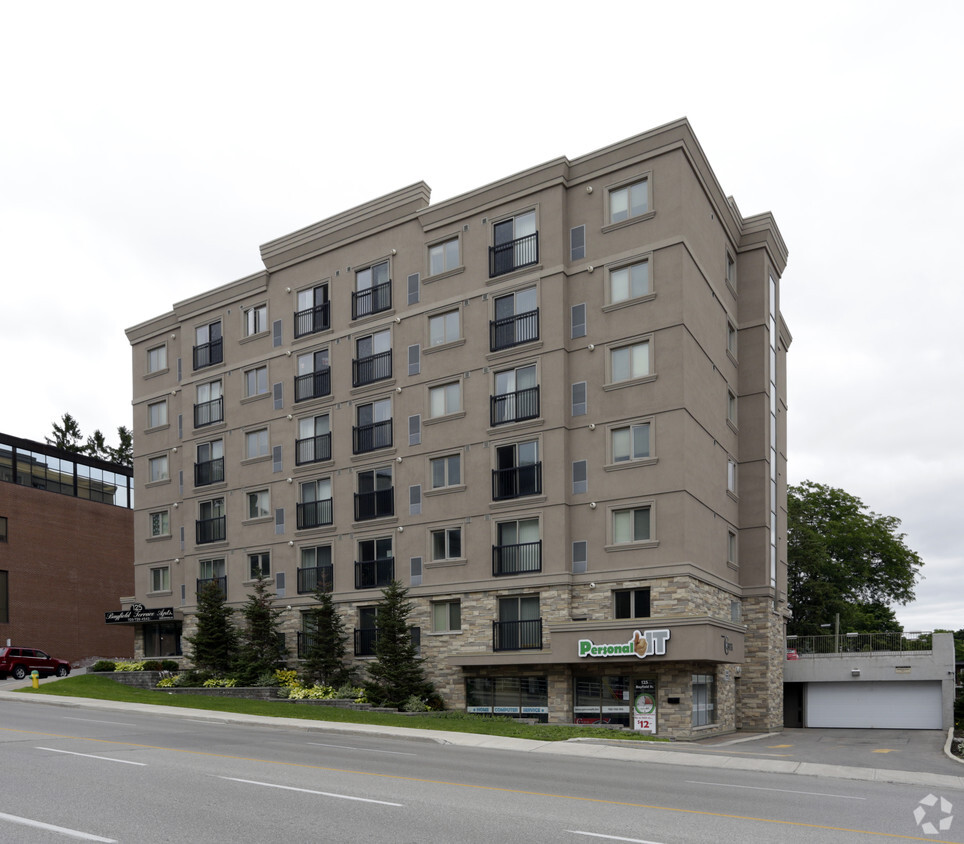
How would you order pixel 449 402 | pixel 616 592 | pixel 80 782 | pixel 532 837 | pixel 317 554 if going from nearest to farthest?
pixel 532 837 < pixel 80 782 < pixel 616 592 < pixel 449 402 < pixel 317 554

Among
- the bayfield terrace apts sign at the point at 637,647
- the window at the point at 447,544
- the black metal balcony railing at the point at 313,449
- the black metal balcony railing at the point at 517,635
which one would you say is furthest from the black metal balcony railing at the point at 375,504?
the bayfield terrace apts sign at the point at 637,647

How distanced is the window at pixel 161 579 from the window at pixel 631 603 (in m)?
24.4

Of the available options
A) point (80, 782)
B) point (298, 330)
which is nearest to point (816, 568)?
point (298, 330)

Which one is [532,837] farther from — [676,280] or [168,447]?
[168,447]

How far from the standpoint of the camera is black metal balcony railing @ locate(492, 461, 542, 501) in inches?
1387

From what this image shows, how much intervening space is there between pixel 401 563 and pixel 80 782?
23.6m

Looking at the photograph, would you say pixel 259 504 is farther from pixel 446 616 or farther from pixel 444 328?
pixel 444 328

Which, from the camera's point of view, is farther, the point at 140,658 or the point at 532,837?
the point at 140,658

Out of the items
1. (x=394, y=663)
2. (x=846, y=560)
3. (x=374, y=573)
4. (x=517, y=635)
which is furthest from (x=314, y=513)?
(x=846, y=560)

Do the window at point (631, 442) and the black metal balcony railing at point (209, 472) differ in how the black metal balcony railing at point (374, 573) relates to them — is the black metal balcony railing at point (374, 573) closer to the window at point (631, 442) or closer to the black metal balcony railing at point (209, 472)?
the black metal balcony railing at point (209, 472)

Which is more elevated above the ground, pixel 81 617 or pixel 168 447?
pixel 168 447

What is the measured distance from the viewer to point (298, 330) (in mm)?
43250

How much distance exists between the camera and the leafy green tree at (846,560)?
208 ft

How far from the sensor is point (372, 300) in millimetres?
40969
